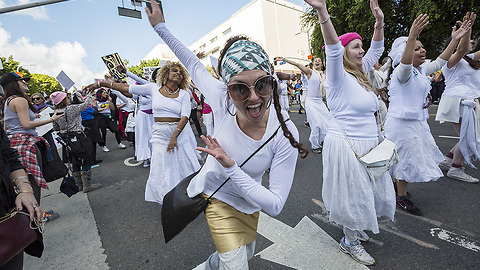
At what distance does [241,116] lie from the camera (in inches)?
57.7

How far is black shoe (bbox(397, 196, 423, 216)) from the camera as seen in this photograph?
2912mm

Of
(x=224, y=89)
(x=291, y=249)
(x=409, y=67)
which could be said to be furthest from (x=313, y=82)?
(x=224, y=89)

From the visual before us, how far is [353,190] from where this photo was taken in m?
2.17

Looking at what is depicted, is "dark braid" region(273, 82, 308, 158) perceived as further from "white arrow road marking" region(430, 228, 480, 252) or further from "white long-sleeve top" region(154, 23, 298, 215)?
"white arrow road marking" region(430, 228, 480, 252)

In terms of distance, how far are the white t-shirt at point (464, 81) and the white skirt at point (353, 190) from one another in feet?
9.04

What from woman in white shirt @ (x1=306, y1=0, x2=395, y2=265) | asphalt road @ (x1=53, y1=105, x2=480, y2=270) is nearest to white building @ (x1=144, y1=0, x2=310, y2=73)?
asphalt road @ (x1=53, y1=105, x2=480, y2=270)

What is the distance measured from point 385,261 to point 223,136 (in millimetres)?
2035

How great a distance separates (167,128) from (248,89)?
7.78ft

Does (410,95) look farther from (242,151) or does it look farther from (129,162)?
(129,162)

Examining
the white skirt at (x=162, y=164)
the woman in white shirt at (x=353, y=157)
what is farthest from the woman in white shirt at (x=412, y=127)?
the white skirt at (x=162, y=164)

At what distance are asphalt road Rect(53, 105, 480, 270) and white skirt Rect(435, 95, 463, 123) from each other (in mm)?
971

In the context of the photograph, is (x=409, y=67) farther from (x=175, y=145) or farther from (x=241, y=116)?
(x=175, y=145)

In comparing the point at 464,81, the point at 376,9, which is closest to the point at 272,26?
the point at 464,81

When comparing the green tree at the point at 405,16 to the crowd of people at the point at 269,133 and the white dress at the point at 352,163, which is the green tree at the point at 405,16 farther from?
the white dress at the point at 352,163
